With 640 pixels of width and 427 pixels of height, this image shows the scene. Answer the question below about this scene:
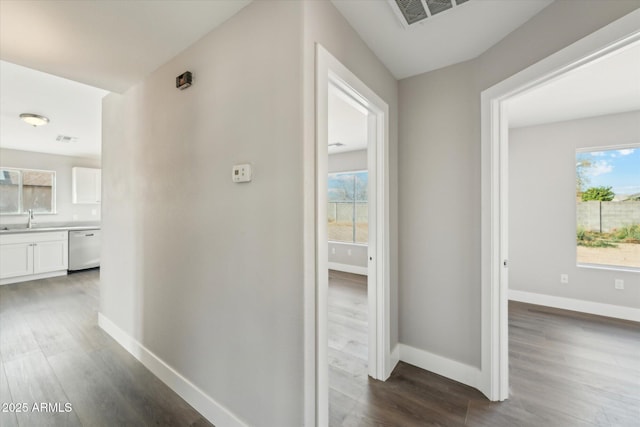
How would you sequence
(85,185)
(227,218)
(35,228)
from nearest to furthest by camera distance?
1. (227,218)
2. (35,228)
3. (85,185)

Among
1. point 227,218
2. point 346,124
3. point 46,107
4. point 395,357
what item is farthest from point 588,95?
point 46,107

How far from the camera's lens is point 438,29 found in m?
1.65

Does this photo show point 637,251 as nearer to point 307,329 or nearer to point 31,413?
point 307,329

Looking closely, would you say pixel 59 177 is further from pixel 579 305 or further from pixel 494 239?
pixel 579 305

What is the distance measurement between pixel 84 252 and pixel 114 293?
3.83 m

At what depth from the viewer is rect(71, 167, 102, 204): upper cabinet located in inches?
226

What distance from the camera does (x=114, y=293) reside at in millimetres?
2641

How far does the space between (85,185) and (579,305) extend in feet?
30.6

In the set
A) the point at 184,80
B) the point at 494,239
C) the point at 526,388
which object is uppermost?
the point at 184,80

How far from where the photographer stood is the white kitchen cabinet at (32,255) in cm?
433

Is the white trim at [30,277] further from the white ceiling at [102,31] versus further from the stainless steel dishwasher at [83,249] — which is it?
the white ceiling at [102,31]

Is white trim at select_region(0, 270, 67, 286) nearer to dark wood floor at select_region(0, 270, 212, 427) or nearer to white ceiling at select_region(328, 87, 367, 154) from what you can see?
dark wood floor at select_region(0, 270, 212, 427)

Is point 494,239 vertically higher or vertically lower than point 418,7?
lower

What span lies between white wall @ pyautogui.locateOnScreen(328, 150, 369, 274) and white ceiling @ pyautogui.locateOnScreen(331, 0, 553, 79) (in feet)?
12.0
